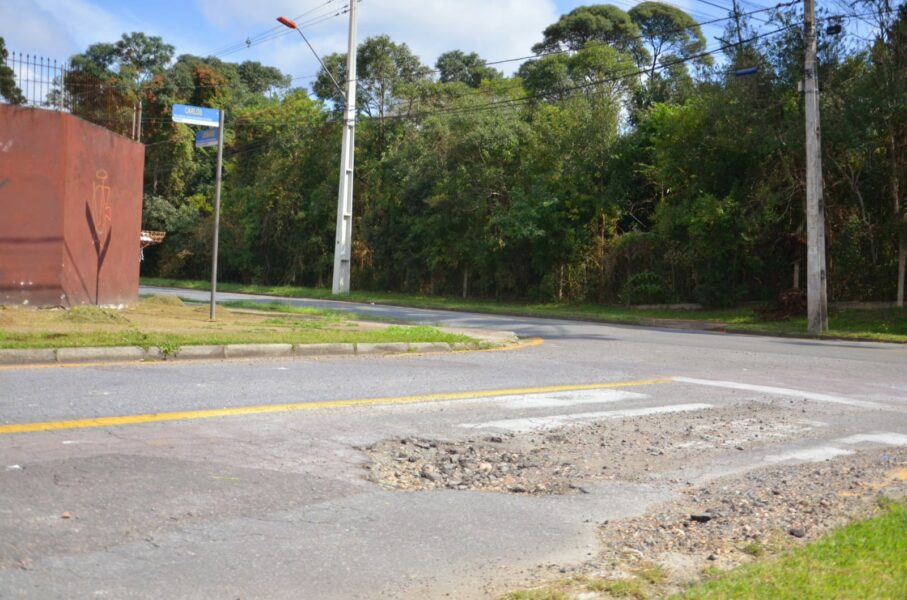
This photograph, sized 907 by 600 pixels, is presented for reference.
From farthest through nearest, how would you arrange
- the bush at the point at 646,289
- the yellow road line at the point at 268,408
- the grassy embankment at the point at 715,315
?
the bush at the point at 646,289, the grassy embankment at the point at 715,315, the yellow road line at the point at 268,408

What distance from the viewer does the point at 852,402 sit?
9906 millimetres

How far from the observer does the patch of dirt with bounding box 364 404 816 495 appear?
6.12 metres

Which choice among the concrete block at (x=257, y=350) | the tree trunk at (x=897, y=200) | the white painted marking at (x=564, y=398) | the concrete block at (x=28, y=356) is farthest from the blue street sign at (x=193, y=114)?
the tree trunk at (x=897, y=200)

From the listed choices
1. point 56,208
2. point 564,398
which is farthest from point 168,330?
point 564,398

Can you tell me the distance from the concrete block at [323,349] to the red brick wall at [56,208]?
17.4ft

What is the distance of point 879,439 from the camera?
787 cm

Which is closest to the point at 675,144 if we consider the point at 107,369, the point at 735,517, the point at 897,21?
the point at 897,21

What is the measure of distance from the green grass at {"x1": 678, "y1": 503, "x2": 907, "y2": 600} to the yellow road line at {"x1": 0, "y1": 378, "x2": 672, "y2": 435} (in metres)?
4.84

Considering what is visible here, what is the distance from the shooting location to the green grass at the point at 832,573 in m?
3.84

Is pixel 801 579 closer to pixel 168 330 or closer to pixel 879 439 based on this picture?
pixel 879 439

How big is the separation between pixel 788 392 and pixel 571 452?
4.55 m

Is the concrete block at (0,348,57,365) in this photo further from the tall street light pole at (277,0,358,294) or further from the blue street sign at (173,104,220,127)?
the tall street light pole at (277,0,358,294)

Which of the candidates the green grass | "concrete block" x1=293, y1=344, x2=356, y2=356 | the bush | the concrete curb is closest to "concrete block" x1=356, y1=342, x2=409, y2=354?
the concrete curb

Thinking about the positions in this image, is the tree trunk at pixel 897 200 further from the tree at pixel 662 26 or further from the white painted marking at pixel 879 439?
the tree at pixel 662 26
